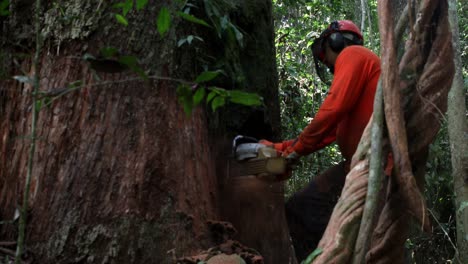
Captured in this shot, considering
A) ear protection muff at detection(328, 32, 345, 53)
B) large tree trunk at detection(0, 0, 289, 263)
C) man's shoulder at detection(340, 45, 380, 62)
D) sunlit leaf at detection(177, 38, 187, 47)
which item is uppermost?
ear protection muff at detection(328, 32, 345, 53)

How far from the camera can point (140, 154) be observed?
239 centimetres

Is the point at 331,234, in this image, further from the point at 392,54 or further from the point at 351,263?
the point at 392,54

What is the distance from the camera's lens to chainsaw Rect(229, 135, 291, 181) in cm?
318

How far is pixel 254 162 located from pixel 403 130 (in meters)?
1.40

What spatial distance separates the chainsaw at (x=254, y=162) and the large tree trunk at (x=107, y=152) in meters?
0.48

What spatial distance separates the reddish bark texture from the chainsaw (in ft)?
3.64

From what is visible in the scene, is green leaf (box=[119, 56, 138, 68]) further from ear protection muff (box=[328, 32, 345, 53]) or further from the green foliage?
the green foliage

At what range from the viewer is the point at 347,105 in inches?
142

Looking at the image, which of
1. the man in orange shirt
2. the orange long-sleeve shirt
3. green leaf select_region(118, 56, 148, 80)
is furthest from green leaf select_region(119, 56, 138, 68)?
the orange long-sleeve shirt

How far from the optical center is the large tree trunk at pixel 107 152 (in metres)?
2.26

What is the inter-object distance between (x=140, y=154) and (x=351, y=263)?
95cm

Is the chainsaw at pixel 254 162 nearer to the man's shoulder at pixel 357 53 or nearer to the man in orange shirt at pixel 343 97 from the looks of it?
the man in orange shirt at pixel 343 97

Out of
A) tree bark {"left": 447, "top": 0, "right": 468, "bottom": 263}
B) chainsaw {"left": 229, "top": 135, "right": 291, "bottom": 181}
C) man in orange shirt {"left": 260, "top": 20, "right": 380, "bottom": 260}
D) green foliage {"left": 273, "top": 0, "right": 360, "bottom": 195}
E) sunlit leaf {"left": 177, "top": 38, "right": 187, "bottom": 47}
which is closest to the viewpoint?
sunlit leaf {"left": 177, "top": 38, "right": 187, "bottom": 47}

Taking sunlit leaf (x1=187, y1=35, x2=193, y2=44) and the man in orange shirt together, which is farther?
the man in orange shirt
